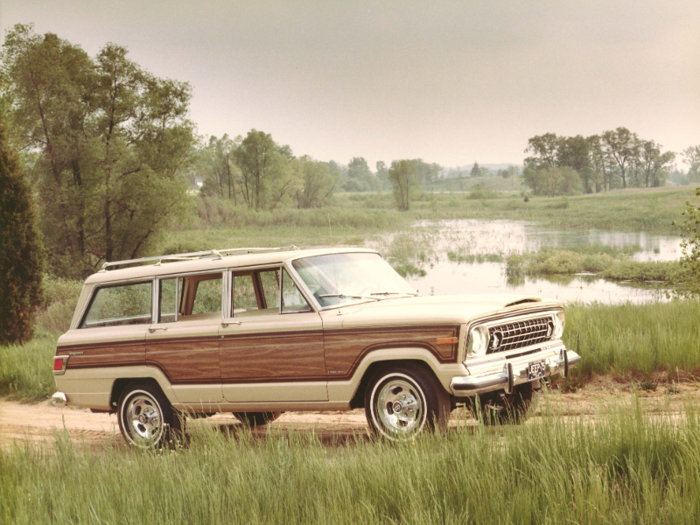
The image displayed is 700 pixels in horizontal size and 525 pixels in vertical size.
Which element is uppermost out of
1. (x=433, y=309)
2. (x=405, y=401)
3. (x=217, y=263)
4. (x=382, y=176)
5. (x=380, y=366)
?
(x=382, y=176)

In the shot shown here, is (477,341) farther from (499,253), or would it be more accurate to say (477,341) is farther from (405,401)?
(499,253)

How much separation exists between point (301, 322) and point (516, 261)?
30.1m

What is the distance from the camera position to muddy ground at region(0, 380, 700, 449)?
7.91m

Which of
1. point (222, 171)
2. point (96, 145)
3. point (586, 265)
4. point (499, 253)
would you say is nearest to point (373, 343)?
point (96, 145)

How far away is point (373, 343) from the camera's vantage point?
20.5 ft

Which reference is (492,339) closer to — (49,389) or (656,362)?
(656,362)

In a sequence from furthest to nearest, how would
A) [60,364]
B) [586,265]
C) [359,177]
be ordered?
1. [359,177]
2. [586,265]
3. [60,364]

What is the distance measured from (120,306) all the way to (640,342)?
7.37 m

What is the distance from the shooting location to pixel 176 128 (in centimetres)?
3478

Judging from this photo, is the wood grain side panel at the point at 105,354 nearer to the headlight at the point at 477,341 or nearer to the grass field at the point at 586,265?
the headlight at the point at 477,341

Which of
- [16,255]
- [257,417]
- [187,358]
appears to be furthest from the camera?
[16,255]

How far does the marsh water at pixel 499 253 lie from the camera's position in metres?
27.7

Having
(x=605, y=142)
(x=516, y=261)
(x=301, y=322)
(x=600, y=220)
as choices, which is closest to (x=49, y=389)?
(x=301, y=322)

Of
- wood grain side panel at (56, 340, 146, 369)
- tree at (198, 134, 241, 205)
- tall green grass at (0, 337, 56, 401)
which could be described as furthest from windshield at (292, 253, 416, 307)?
tree at (198, 134, 241, 205)
